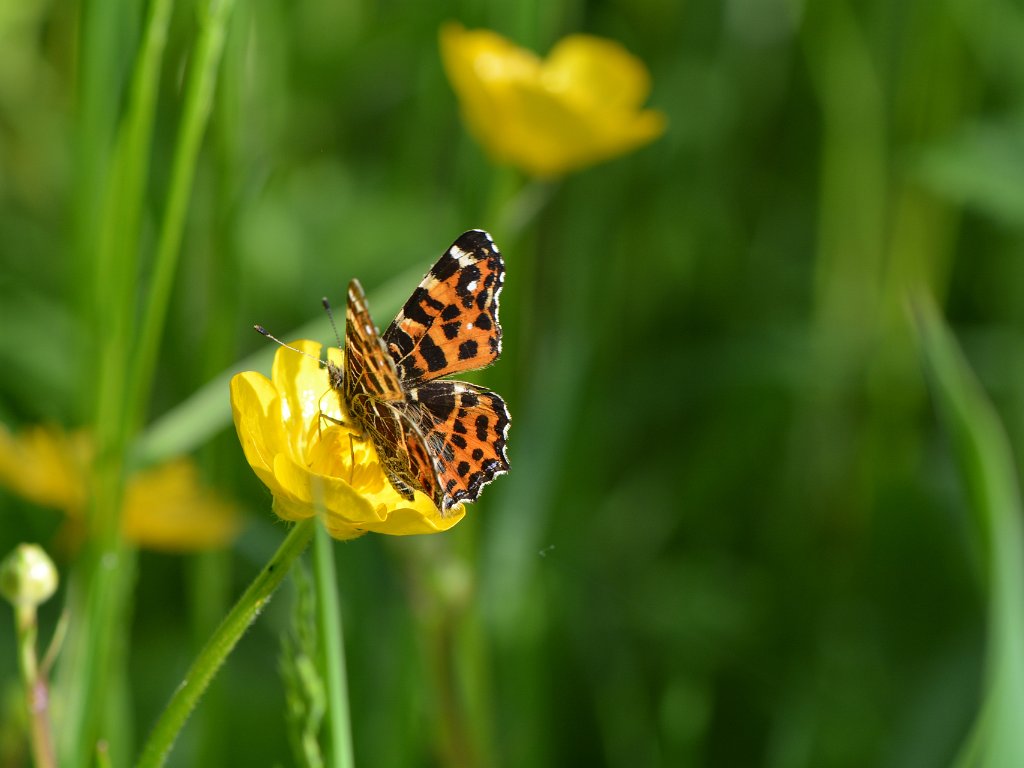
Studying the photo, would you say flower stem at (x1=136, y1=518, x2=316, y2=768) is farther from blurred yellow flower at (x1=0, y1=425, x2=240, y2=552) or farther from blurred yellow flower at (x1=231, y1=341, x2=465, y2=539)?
blurred yellow flower at (x1=0, y1=425, x2=240, y2=552)

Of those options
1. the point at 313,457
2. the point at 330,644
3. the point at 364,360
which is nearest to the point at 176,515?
the point at 313,457

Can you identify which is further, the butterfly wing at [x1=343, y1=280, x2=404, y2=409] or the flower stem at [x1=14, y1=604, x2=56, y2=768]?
the butterfly wing at [x1=343, y1=280, x2=404, y2=409]

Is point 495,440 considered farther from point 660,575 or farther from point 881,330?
point 881,330

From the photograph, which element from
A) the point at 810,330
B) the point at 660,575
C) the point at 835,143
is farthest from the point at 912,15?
the point at 660,575

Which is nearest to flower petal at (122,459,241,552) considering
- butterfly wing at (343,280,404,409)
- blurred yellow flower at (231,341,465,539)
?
blurred yellow flower at (231,341,465,539)

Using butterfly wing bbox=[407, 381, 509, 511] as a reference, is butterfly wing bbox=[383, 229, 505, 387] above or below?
above

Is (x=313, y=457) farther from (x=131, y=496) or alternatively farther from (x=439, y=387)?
(x=131, y=496)
